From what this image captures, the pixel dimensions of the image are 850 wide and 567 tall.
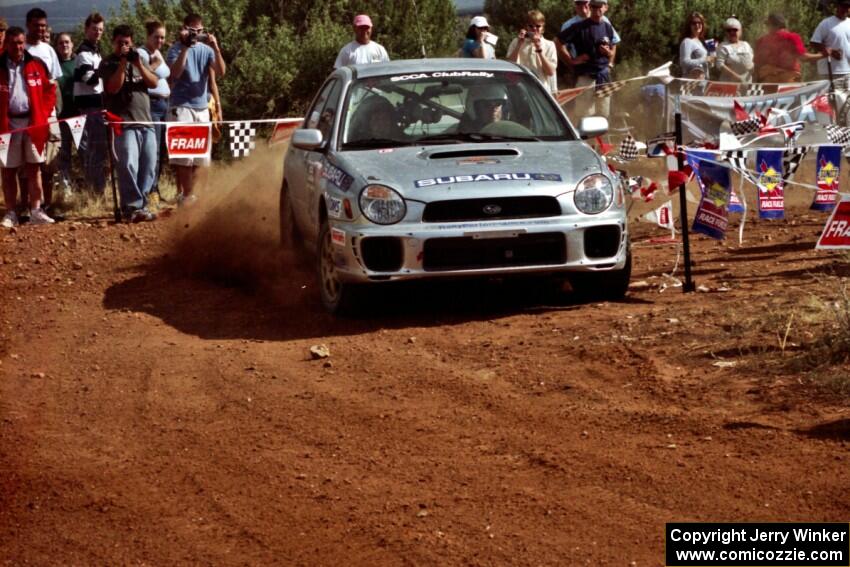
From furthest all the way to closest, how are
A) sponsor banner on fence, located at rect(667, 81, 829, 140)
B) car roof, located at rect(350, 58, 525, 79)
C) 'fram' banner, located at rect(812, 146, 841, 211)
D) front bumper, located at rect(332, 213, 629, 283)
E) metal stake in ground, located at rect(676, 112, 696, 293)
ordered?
sponsor banner on fence, located at rect(667, 81, 829, 140) < 'fram' banner, located at rect(812, 146, 841, 211) < car roof, located at rect(350, 58, 525, 79) < metal stake in ground, located at rect(676, 112, 696, 293) < front bumper, located at rect(332, 213, 629, 283)

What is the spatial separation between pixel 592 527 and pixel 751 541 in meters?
0.56

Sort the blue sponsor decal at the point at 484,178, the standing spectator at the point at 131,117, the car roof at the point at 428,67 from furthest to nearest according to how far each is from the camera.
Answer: the standing spectator at the point at 131,117 < the car roof at the point at 428,67 < the blue sponsor decal at the point at 484,178

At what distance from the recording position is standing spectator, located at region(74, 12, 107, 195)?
49.6 feet

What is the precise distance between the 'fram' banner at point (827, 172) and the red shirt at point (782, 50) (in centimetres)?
745

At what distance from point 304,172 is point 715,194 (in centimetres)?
289

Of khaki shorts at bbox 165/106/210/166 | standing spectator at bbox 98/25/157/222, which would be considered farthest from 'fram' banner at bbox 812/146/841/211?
khaki shorts at bbox 165/106/210/166

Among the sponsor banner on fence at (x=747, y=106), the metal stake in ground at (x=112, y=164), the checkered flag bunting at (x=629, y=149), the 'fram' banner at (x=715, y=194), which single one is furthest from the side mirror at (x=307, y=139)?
the sponsor banner on fence at (x=747, y=106)

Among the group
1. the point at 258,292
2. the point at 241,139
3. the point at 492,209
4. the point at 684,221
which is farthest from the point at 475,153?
the point at 241,139

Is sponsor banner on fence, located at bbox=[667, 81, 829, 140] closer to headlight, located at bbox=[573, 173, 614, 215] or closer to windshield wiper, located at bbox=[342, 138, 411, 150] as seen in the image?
windshield wiper, located at bbox=[342, 138, 411, 150]

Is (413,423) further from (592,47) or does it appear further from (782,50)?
(782,50)

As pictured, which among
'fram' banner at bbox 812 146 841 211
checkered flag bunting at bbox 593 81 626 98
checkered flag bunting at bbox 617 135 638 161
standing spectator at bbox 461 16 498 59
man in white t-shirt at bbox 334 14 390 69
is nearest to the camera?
'fram' banner at bbox 812 146 841 211

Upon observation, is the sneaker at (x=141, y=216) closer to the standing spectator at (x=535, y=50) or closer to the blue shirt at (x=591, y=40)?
the standing spectator at (x=535, y=50)

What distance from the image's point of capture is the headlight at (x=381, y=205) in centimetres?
933

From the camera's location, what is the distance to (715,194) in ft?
34.2
